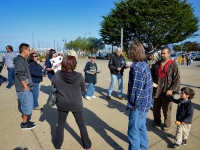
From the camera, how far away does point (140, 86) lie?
6.90ft

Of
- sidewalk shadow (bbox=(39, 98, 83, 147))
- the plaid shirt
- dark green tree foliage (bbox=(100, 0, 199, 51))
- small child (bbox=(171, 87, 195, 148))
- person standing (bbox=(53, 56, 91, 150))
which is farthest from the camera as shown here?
dark green tree foliage (bbox=(100, 0, 199, 51))

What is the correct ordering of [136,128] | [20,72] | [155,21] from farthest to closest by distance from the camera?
[155,21], [20,72], [136,128]

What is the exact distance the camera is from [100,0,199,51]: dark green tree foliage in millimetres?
27938

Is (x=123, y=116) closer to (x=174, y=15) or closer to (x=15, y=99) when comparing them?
(x=15, y=99)

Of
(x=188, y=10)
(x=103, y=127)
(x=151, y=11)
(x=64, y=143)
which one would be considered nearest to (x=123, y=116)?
Answer: (x=103, y=127)

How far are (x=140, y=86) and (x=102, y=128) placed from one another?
5.71ft

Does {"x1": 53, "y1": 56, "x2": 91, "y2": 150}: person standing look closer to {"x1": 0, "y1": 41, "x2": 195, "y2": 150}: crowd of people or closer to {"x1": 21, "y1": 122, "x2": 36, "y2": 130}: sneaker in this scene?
{"x1": 0, "y1": 41, "x2": 195, "y2": 150}: crowd of people

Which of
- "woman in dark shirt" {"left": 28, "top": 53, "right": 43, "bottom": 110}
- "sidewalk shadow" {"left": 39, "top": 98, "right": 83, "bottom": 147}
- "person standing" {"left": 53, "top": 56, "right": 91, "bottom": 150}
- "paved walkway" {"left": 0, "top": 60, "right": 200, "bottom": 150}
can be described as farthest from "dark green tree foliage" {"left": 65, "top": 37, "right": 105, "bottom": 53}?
"person standing" {"left": 53, "top": 56, "right": 91, "bottom": 150}

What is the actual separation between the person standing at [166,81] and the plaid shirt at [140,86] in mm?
1049

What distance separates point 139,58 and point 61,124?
1625mm

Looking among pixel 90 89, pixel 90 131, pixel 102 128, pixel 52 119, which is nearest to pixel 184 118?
pixel 102 128

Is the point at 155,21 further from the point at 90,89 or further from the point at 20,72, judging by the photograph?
the point at 20,72

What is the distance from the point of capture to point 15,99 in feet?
17.9

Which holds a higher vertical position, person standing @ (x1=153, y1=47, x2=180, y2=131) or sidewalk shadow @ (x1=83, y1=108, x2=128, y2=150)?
person standing @ (x1=153, y1=47, x2=180, y2=131)
